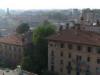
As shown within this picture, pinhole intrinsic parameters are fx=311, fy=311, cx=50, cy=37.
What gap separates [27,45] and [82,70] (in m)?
15.1

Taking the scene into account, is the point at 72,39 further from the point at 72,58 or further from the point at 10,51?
the point at 10,51

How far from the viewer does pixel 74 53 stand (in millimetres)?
40438

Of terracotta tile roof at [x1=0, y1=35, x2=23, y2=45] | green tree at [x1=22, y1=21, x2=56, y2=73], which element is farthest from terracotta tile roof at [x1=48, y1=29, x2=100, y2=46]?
terracotta tile roof at [x1=0, y1=35, x2=23, y2=45]

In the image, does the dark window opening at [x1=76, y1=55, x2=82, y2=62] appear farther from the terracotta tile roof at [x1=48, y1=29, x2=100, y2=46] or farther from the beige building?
the beige building

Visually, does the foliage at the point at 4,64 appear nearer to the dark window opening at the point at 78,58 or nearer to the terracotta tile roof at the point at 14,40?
the terracotta tile roof at the point at 14,40

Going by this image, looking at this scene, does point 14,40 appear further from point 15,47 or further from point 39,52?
point 39,52

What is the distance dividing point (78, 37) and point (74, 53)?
2.35 metres

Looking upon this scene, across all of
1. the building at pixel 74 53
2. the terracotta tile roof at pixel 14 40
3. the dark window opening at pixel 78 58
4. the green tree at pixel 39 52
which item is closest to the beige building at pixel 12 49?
the terracotta tile roof at pixel 14 40

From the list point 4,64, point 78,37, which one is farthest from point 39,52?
point 78,37

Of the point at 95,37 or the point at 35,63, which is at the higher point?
the point at 95,37

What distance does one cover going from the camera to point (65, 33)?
4344 cm

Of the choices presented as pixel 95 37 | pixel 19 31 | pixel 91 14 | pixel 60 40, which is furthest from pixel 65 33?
pixel 91 14

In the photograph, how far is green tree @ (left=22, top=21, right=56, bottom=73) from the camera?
4504 centimetres

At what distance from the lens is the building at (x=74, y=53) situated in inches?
1523
